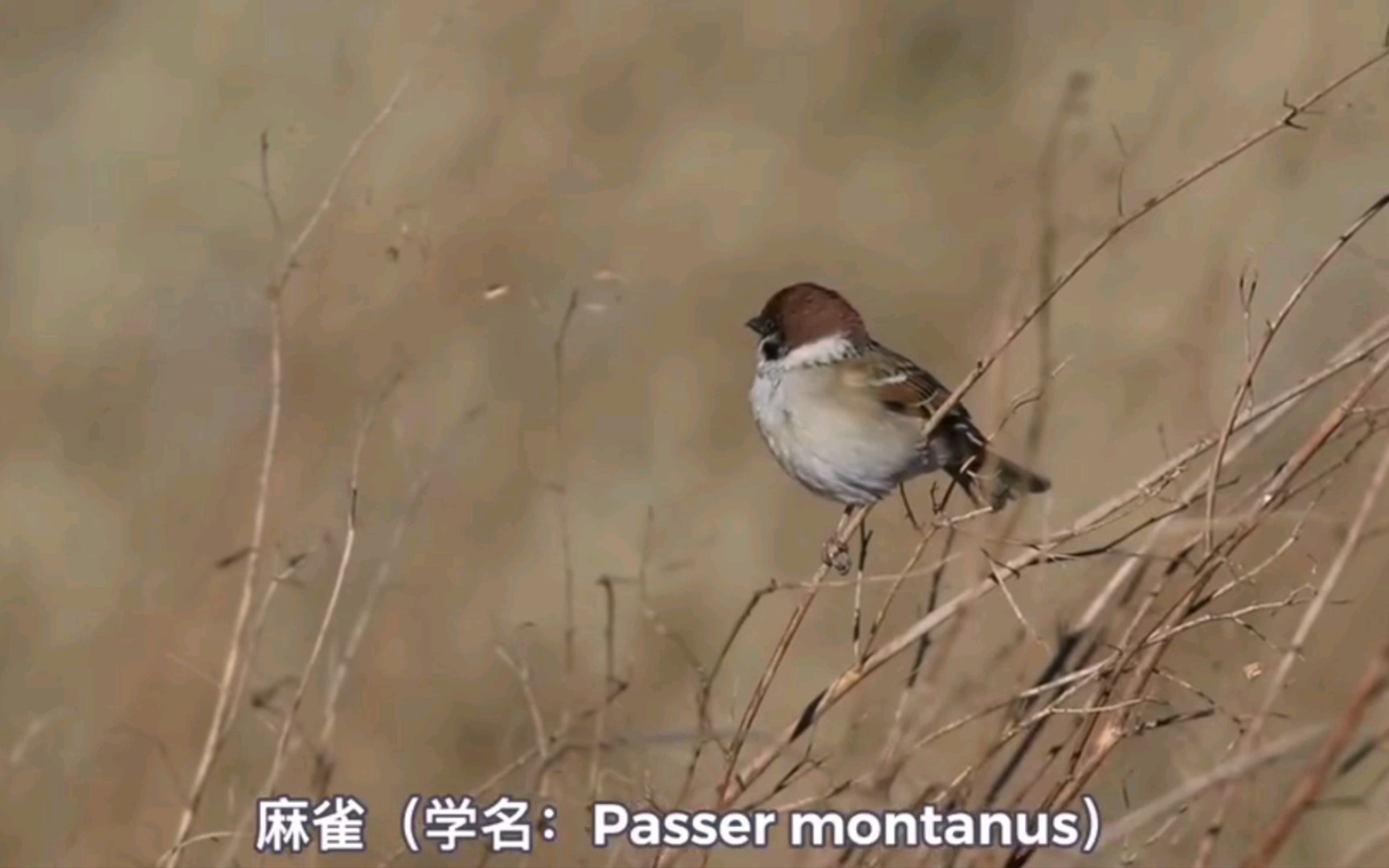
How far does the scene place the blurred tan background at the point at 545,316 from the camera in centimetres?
470

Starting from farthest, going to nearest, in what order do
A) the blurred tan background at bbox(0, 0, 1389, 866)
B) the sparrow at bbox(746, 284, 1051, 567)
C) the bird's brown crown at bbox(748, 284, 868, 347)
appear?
the blurred tan background at bbox(0, 0, 1389, 866) → the bird's brown crown at bbox(748, 284, 868, 347) → the sparrow at bbox(746, 284, 1051, 567)

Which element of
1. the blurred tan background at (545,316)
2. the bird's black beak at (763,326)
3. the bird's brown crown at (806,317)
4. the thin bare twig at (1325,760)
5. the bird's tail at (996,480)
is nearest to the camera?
the thin bare twig at (1325,760)

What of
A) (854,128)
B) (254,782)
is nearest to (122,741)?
(254,782)

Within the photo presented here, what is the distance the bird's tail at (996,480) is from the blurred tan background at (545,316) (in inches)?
7.2

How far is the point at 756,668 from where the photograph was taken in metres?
6.15

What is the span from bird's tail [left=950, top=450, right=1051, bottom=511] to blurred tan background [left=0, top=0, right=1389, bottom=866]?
0.60ft

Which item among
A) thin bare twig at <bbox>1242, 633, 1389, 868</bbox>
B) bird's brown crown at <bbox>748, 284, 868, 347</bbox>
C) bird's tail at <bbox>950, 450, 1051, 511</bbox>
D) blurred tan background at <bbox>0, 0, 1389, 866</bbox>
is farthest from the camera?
blurred tan background at <bbox>0, 0, 1389, 866</bbox>

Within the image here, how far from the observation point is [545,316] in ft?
20.7

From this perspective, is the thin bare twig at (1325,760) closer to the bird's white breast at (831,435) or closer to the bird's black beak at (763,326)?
the bird's white breast at (831,435)

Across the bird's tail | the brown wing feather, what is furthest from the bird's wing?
the bird's tail

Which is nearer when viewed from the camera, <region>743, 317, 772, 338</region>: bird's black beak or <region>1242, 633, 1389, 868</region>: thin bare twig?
<region>1242, 633, 1389, 868</region>: thin bare twig

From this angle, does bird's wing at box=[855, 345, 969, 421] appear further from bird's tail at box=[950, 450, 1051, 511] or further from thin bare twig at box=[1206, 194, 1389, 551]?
thin bare twig at box=[1206, 194, 1389, 551]

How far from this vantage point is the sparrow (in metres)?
3.93

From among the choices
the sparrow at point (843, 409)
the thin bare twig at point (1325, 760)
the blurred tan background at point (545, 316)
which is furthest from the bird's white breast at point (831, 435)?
the thin bare twig at point (1325, 760)
